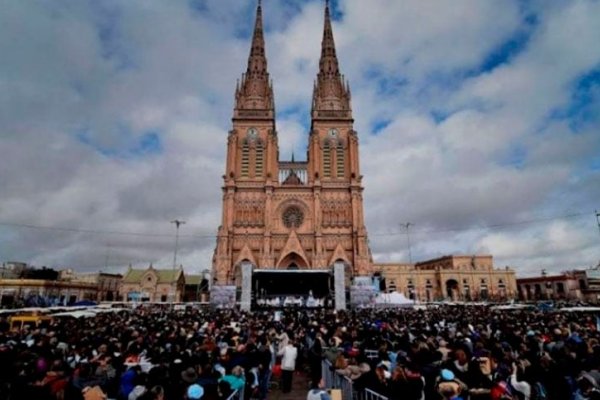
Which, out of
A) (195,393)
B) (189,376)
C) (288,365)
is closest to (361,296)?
(288,365)

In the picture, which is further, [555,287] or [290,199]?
[555,287]

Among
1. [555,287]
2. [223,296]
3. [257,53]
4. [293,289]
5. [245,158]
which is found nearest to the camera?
[223,296]

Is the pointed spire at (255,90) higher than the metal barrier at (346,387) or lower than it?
higher

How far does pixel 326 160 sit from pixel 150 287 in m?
40.3

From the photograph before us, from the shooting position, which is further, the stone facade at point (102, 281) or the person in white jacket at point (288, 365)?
the stone facade at point (102, 281)

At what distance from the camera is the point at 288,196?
54281mm

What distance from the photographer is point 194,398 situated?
4918 millimetres

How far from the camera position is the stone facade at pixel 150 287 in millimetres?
67750

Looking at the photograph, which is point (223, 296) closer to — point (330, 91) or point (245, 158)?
point (245, 158)

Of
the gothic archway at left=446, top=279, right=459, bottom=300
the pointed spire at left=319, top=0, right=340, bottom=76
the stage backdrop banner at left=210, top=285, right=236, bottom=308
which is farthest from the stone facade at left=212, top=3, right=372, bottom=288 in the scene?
the gothic archway at left=446, top=279, right=459, bottom=300

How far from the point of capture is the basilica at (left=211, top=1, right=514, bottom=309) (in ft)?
162

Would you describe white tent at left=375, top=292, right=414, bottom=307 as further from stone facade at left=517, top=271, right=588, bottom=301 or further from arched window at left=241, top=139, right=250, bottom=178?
stone facade at left=517, top=271, right=588, bottom=301

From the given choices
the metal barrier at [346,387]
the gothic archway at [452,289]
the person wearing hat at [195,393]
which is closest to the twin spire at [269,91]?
the gothic archway at [452,289]

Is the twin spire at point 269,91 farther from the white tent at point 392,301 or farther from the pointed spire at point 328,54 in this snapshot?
the white tent at point 392,301
